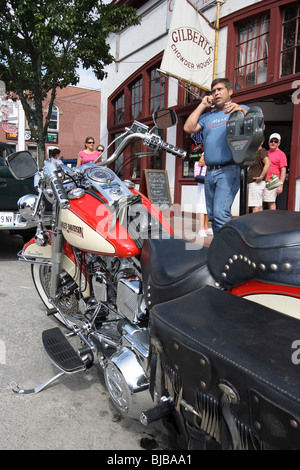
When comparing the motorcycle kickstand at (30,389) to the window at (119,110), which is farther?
the window at (119,110)

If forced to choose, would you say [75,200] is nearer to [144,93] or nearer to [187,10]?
[187,10]

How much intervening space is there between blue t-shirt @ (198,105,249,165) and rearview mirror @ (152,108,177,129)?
1000 mm

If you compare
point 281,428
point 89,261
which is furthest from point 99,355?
point 281,428

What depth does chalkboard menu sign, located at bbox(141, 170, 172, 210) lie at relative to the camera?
8.58 metres

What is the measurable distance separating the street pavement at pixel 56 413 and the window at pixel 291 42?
683cm

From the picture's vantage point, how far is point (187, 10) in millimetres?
7117

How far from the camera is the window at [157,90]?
1060cm

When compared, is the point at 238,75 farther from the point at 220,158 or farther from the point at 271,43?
the point at 220,158

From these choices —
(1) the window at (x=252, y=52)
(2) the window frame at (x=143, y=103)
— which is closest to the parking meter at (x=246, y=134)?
(1) the window at (x=252, y=52)

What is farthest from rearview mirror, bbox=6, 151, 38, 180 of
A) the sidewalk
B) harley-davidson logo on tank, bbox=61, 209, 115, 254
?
the sidewalk

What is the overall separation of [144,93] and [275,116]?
179 inches

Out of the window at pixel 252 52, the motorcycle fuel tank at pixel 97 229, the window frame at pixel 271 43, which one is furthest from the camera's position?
the window at pixel 252 52

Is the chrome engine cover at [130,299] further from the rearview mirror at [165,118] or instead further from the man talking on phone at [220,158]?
the man talking on phone at [220,158]

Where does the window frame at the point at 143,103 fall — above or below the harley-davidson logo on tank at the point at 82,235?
above
